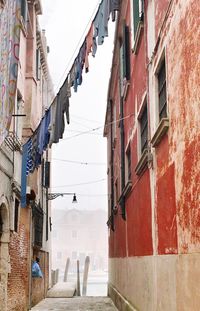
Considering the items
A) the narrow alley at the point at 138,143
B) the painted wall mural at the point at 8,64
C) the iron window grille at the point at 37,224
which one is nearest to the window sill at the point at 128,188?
the narrow alley at the point at 138,143

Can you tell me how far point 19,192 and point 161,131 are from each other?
25.2 ft

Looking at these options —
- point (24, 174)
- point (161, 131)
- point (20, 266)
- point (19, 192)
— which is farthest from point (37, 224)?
point (161, 131)

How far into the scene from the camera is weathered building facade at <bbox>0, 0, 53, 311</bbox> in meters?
11.8

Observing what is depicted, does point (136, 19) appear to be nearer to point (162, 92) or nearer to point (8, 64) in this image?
point (162, 92)

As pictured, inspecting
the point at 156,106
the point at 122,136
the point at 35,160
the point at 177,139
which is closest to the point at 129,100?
the point at 122,136

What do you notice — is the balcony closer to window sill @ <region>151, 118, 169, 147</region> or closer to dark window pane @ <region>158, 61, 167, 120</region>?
dark window pane @ <region>158, 61, 167, 120</region>

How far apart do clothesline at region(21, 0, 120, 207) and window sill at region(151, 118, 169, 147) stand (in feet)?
9.42

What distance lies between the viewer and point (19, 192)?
526 inches

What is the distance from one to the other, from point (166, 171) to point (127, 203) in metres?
6.15

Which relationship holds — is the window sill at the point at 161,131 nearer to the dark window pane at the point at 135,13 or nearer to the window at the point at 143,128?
the window at the point at 143,128

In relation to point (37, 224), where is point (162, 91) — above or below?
above

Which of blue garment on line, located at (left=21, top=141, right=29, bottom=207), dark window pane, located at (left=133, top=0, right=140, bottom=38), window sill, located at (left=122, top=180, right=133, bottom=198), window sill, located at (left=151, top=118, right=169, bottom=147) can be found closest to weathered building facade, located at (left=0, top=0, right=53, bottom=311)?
blue garment on line, located at (left=21, top=141, right=29, bottom=207)

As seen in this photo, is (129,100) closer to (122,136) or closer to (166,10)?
(122,136)

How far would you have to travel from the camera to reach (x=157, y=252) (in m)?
7.27
